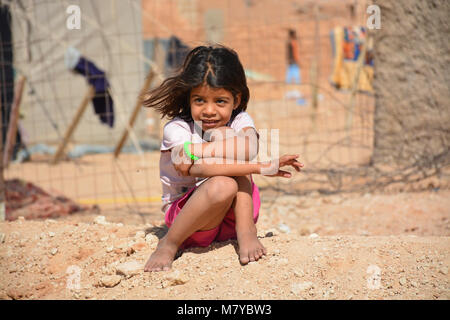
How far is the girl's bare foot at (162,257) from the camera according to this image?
2021 millimetres

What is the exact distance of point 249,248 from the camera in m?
2.01

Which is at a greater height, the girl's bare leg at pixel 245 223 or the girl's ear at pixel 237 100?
the girl's ear at pixel 237 100

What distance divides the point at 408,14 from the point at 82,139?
5708 millimetres

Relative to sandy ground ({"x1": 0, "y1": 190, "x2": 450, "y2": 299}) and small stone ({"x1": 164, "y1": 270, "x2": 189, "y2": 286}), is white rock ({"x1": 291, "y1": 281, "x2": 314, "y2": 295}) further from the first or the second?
small stone ({"x1": 164, "y1": 270, "x2": 189, "y2": 286})

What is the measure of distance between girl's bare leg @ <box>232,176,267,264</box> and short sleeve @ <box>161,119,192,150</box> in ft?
0.96

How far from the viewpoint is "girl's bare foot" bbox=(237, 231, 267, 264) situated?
199 cm

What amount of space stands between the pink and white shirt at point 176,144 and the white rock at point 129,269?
13.0 inches

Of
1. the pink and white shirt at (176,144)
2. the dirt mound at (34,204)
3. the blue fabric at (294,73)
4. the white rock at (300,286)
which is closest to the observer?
the white rock at (300,286)

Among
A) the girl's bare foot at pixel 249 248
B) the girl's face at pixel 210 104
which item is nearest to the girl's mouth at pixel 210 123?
the girl's face at pixel 210 104

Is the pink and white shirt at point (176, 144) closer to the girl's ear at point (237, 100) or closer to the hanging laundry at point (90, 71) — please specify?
the girl's ear at point (237, 100)

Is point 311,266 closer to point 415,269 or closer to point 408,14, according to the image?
point 415,269

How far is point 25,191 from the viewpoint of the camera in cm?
433

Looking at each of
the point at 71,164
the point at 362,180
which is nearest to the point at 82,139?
the point at 71,164

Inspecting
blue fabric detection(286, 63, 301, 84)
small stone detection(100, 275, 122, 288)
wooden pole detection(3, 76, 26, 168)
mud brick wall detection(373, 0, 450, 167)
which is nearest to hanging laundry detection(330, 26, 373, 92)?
mud brick wall detection(373, 0, 450, 167)
